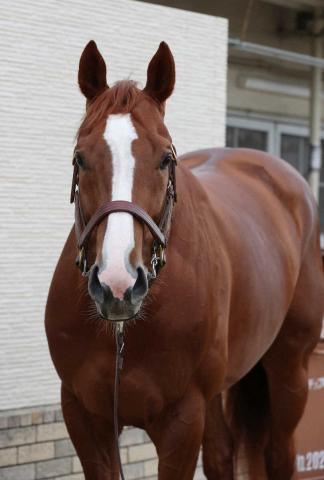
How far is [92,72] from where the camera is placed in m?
2.84

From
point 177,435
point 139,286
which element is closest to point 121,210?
point 139,286

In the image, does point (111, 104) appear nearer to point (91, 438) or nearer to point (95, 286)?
point (95, 286)

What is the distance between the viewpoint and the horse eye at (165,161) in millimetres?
2648

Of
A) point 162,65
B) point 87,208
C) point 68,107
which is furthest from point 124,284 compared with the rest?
point 68,107

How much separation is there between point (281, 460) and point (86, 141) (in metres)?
2.32

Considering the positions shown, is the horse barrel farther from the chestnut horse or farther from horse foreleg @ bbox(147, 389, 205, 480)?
horse foreleg @ bbox(147, 389, 205, 480)

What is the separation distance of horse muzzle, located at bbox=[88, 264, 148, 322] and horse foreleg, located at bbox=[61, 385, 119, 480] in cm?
76

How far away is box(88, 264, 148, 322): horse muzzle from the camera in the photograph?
2373 millimetres

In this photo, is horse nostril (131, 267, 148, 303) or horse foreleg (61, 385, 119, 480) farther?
horse foreleg (61, 385, 119, 480)

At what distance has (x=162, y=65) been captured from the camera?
9.26ft

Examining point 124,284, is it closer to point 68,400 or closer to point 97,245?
point 97,245

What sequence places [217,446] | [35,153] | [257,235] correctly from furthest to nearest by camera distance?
[35,153], [217,446], [257,235]

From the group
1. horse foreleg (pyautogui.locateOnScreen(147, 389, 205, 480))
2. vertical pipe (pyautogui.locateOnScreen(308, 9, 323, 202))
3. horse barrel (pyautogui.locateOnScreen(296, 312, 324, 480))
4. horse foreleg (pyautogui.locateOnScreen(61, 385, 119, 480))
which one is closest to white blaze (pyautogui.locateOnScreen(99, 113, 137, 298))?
horse foreleg (pyautogui.locateOnScreen(147, 389, 205, 480))

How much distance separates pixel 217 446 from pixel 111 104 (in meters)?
2.09
